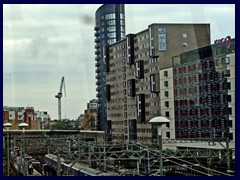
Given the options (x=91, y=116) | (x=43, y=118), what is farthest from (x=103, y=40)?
(x=43, y=118)

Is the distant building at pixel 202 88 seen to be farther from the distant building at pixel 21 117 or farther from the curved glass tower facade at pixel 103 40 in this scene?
the distant building at pixel 21 117

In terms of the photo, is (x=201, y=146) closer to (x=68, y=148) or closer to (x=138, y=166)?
(x=138, y=166)

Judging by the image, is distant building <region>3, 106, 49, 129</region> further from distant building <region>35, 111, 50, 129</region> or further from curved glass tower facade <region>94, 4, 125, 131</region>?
curved glass tower facade <region>94, 4, 125, 131</region>

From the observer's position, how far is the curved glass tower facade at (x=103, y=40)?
4469 millimetres

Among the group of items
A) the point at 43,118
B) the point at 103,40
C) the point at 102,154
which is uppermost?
the point at 103,40

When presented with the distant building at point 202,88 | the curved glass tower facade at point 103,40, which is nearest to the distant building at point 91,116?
the curved glass tower facade at point 103,40

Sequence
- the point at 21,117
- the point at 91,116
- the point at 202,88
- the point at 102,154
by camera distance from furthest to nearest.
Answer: the point at 202,88 → the point at 102,154 → the point at 91,116 → the point at 21,117

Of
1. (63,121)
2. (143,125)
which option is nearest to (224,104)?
(143,125)

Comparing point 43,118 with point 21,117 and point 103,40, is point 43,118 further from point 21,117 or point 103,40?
point 103,40

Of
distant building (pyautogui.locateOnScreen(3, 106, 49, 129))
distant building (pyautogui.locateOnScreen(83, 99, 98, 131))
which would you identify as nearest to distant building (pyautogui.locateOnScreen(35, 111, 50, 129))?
distant building (pyautogui.locateOnScreen(3, 106, 49, 129))

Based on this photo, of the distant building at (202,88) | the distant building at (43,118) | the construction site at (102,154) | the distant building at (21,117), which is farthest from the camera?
the distant building at (202,88)

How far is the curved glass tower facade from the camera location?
447 centimetres

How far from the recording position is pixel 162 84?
16.3 feet

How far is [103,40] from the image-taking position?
15.2 feet
